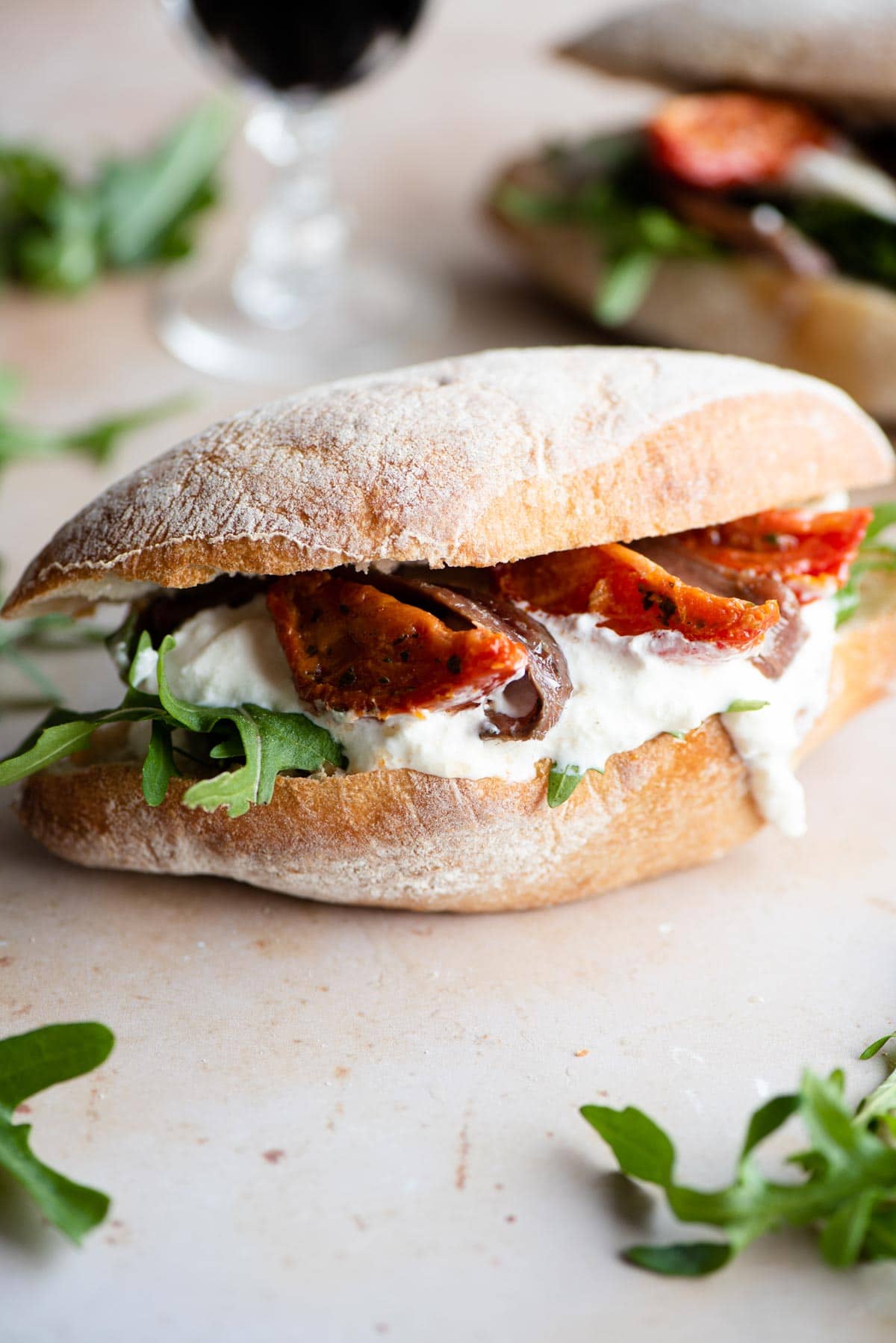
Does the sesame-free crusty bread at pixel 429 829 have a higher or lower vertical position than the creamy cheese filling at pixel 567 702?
lower

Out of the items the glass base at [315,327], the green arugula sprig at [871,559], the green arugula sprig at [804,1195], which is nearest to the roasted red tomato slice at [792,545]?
the green arugula sprig at [871,559]

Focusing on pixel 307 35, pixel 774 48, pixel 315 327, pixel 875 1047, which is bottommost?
pixel 875 1047

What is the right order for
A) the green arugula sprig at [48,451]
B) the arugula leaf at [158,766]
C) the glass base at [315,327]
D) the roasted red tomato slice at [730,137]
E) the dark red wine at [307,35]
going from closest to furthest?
the arugula leaf at [158,766] → the green arugula sprig at [48,451] → the dark red wine at [307,35] → the roasted red tomato slice at [730,137] → the glass base at [315,327]

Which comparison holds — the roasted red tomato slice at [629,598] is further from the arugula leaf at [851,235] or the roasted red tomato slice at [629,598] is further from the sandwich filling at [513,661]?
the arugula leaf at [851,235]

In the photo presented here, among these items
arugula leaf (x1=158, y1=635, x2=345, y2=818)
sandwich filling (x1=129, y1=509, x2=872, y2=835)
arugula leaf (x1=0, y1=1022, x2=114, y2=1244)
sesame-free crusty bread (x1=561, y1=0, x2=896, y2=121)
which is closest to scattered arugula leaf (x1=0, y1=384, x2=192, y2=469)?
sandwich filling (x1=129, y1=509, x2=872, y2=835)

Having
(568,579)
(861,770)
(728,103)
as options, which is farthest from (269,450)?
(728,103)

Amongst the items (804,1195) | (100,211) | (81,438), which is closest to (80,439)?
(81,438)

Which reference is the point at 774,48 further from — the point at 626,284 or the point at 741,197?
the point at 626,284
